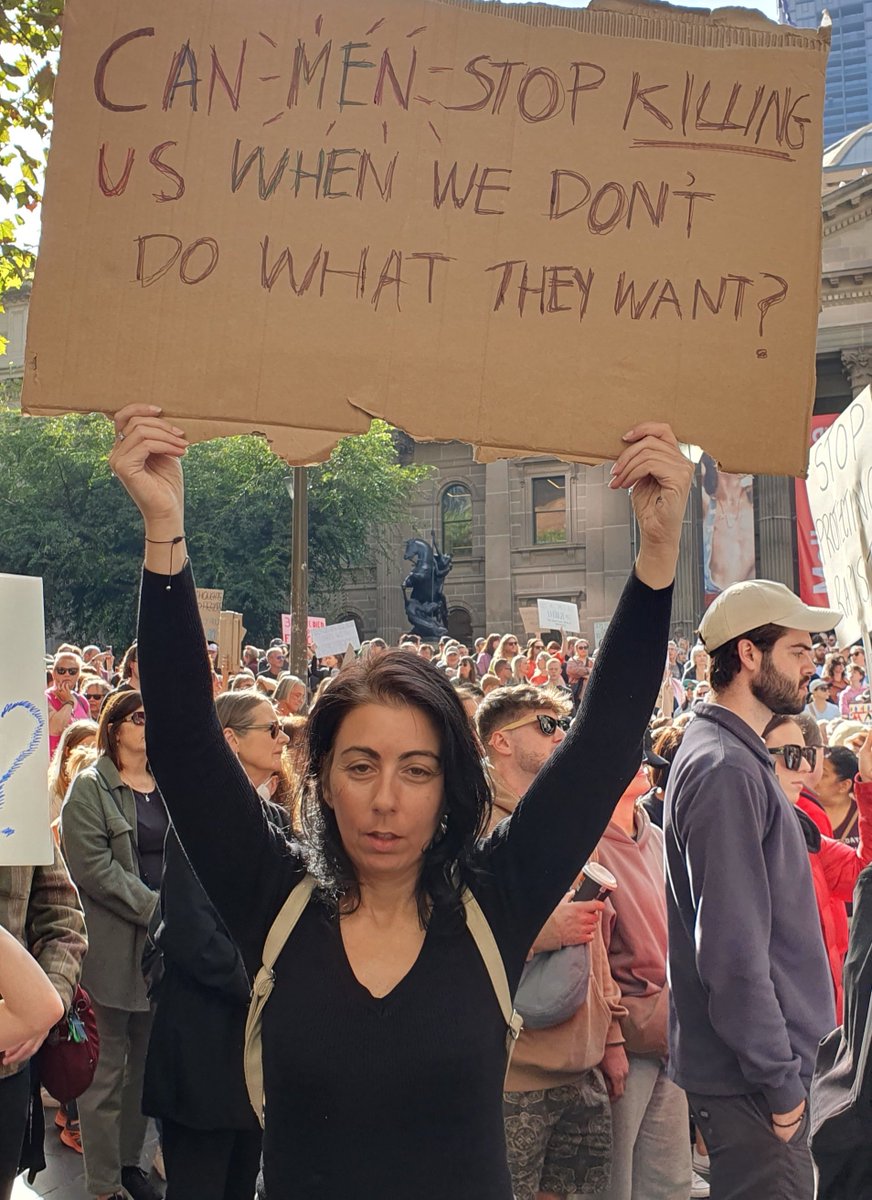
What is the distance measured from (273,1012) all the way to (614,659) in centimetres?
72

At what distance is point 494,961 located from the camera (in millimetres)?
1874

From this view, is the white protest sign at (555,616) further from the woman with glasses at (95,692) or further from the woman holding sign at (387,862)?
the woman holding sign at (387,862)

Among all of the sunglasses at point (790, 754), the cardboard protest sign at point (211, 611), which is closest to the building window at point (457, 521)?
the cardboard protest sign at point (211, 611)

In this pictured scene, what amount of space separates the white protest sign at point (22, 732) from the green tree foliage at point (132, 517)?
33.4 metres

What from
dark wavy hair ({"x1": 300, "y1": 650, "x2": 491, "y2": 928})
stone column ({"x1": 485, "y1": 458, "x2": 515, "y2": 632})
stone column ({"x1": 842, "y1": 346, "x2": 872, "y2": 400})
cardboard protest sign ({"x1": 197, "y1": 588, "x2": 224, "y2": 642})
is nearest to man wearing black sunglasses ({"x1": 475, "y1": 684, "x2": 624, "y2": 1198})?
dark wavy hair ({"x1": 300, "y1": 650, "x2": 491, "y2": 928})

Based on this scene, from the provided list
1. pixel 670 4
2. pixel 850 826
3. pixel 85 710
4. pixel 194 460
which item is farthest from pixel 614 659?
pixel 194 460

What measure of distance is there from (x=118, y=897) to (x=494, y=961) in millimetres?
3511

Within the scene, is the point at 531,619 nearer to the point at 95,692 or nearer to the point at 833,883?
the point at 95,692

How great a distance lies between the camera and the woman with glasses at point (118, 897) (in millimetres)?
5027

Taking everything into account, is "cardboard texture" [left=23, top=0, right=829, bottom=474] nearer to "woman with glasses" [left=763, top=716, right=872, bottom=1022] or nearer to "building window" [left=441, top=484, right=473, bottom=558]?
"woman with glasses" [left=763, top=716, right=872, bottom=1022]

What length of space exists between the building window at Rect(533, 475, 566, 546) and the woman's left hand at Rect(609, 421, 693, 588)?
40.2 m

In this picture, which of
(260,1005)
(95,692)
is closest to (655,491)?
(260,1005)

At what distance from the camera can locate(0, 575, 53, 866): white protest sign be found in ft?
8.36

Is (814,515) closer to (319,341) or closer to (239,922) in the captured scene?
(319,341)
